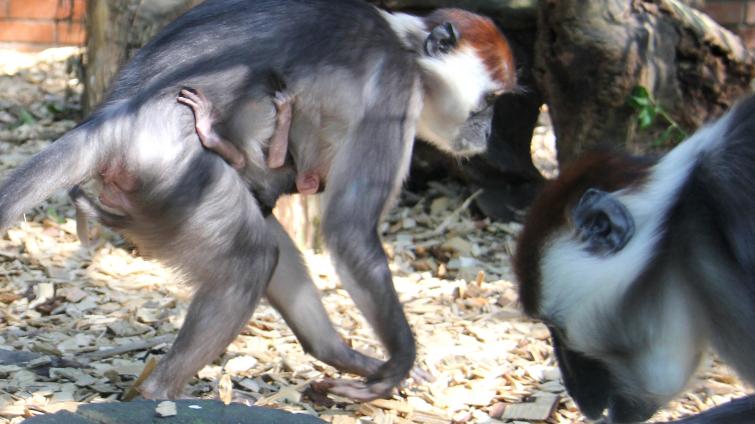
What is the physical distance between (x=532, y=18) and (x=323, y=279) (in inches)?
93.1

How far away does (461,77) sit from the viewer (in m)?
5.33

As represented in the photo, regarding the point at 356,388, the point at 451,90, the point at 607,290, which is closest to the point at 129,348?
the point at 356,388

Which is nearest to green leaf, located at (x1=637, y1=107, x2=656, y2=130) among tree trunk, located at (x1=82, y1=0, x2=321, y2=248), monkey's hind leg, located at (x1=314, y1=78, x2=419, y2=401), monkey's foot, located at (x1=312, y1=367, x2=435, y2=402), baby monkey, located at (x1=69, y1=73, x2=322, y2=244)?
tree trunk, located at (x1=82, y1=0, x2=321, y2=248)

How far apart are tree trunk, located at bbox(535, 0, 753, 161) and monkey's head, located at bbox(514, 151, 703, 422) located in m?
3.08

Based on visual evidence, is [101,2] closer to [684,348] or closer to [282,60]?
[282,60]

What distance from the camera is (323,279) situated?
6.53m

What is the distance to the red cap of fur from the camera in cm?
542

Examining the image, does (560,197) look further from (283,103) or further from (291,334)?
(291,334)

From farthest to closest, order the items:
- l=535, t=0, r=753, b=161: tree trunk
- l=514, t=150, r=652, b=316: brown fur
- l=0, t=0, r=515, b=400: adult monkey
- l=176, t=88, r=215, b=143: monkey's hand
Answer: l=535, t=0, r=753, b=161: tree trunk < l=176, t=88, r=215, b=143: monkey's hand < l=0, t=0, r=515, b=400: adult monkey < l=514, t=150, r=652, b=316: brown fur

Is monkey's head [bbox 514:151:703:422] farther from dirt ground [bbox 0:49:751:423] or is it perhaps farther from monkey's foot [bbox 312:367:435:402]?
monkey's foot [bbox 312:367:435:402]

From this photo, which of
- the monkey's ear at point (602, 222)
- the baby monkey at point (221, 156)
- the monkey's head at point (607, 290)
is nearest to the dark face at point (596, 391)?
the monkey's head at point (607, 290)

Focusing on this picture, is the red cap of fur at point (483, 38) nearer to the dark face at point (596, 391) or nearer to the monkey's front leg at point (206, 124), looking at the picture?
the monkey's front leg at point (206, 124)

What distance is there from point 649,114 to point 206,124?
10.5 feet

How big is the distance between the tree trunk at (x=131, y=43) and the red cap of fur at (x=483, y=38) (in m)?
1.49
